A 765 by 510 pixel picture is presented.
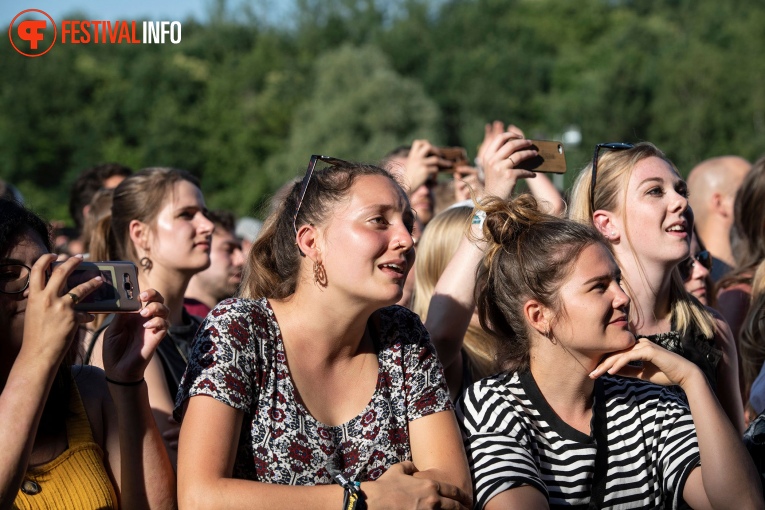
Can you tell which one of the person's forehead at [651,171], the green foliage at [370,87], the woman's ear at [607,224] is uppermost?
the green foliage at [370,87]

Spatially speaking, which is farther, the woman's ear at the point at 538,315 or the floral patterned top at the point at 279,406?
the woman's ear at the point at 538,315

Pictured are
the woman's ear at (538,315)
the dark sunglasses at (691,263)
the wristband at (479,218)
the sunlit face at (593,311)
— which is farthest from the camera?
the dark sunglasses at (691,263)

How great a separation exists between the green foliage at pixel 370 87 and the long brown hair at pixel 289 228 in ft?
136

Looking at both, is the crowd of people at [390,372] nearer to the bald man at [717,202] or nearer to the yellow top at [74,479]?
the yellow top at [74,479]

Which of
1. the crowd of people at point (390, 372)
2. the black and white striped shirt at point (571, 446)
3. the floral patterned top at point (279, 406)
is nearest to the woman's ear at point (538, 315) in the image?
the crowd of people at point (390, 372)

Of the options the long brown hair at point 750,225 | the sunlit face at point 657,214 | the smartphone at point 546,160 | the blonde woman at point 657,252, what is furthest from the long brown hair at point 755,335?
the smartphone at point 546,160

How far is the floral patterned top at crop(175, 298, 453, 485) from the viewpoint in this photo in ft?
9.37

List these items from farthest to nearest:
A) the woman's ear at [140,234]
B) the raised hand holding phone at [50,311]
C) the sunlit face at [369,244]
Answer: the woman's ear at [140,234]
the sunlit face at [369,244]
the raised hand holding phone at [50,311]

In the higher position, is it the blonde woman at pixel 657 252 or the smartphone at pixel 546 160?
the smartphone at pixel 546 160

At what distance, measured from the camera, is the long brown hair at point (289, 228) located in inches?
126

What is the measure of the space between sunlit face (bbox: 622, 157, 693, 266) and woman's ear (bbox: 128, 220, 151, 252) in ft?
7.76

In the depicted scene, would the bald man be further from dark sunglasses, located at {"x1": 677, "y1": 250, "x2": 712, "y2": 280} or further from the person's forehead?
the person's forehead

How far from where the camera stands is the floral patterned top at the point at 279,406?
286cm

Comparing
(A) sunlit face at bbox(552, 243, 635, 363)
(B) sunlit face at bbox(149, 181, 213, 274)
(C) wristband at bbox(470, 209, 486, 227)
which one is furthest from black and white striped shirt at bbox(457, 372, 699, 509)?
(B) sunlit face at bbox(149, 181, 213, 274)
